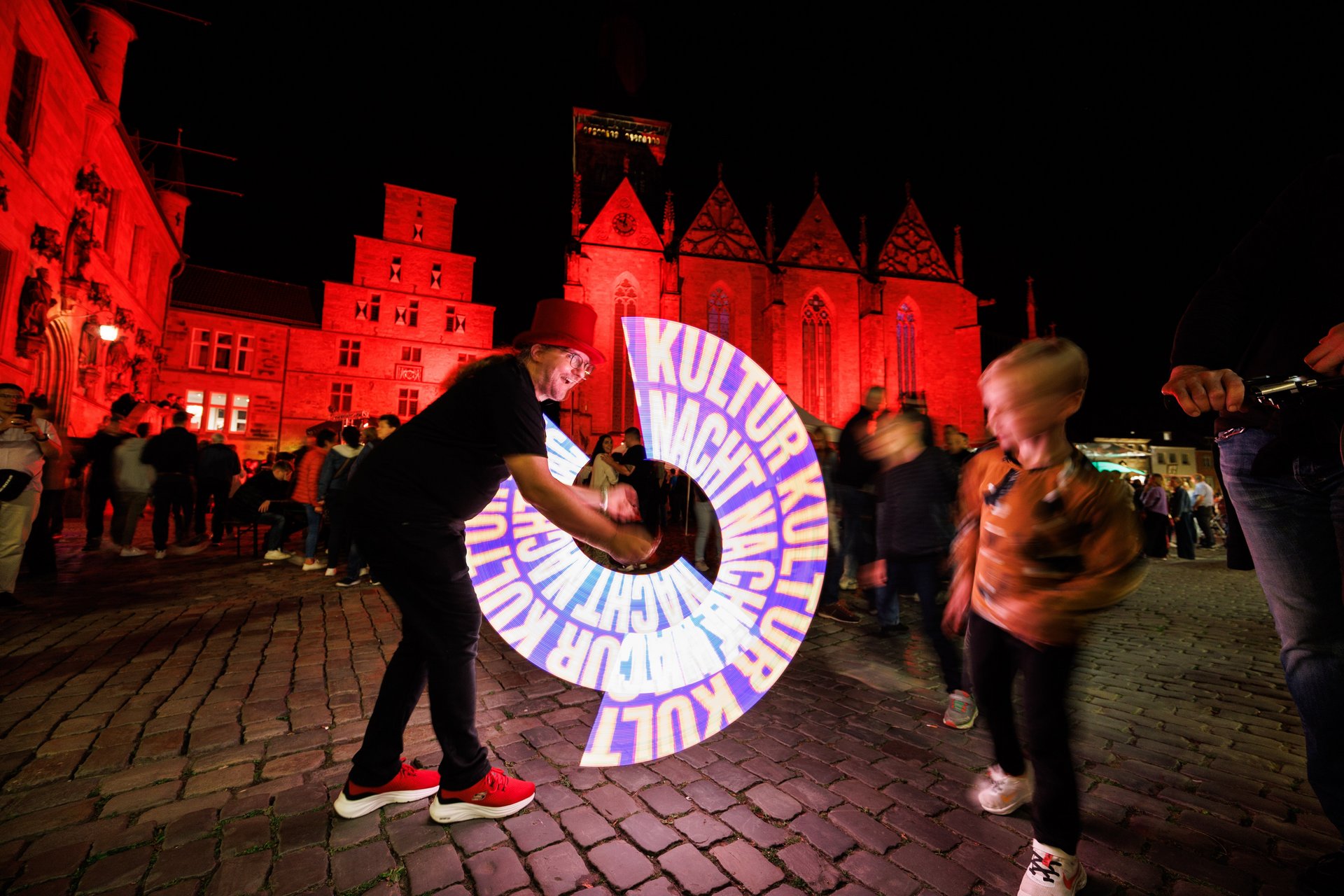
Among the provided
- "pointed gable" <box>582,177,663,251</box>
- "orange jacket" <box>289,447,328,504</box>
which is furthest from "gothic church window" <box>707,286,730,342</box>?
"orange jacket" <box>289,447,328,504</box>

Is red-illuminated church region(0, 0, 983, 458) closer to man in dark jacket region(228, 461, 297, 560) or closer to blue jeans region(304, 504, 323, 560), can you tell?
man in dark jacket region(228, 461, 297, 560)

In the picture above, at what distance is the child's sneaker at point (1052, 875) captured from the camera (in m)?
1.65

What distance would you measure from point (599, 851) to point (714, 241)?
28.8 meters

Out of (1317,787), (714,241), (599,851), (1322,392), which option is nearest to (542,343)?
(599,851)

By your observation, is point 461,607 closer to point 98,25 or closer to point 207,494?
point 207,494

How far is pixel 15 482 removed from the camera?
4.69 m

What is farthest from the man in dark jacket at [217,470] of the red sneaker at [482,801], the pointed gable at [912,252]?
the pointed gable at [912,252]

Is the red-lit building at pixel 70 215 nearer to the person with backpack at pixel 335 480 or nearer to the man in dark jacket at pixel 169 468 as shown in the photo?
the man in dark jacket at pixel 169 468

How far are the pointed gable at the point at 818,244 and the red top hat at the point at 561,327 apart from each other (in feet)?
93.0

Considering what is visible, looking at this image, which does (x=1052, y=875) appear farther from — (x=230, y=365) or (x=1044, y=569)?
(x=230, y=365)

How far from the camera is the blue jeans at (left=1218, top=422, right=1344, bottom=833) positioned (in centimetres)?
162

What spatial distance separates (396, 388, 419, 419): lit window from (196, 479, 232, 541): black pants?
15.0 meters

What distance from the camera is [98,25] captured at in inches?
583

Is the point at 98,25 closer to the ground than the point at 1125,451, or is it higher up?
higher up
